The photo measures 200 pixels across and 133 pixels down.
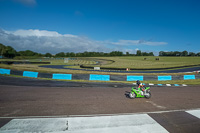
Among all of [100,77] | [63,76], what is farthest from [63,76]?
[100,77]

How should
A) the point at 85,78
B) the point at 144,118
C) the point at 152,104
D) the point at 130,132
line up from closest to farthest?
the point at 130,132 → the point at 144,118 → the point at 152,104 → the point at 85,78

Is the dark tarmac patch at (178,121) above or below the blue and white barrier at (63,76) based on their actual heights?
below

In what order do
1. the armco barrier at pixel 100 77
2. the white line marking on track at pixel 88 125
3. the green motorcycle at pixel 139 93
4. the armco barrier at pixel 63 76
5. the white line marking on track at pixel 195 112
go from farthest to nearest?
the armco barrier at pixel 63 76 → the armco barrier at pixel 100 77 → the green motorcycle at pixel 139 93 → the white line marking on track at pixel 195 112 → the white line marking on track at pixel 88 125

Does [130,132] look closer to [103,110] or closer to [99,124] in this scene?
[99,124]

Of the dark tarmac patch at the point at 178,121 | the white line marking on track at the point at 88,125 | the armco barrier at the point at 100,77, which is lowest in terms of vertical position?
the dark tarmac patch at the point at 178,121

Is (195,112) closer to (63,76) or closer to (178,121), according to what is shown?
(178,121)

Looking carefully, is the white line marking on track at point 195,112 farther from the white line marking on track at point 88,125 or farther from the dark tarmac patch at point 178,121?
the white line marking on track at point 88,125

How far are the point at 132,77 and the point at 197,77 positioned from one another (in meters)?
13.1

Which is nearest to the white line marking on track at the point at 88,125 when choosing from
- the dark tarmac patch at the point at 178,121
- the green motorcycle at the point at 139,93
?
the dark tarmac patch at the point at 178,121

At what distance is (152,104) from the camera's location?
9.54m

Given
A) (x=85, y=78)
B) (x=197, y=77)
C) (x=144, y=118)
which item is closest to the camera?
(x=144, y=118)

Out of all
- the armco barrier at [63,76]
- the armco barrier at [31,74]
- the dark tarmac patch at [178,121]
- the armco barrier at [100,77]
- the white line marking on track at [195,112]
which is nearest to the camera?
the dark tarmac patch at [178,121]

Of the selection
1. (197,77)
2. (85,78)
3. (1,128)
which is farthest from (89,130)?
(197,77)

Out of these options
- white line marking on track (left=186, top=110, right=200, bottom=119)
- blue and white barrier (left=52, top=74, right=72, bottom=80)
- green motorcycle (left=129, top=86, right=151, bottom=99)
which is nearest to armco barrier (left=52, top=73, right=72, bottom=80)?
blue and white barrier (left=52, top=74, right=72, bottom=80)
